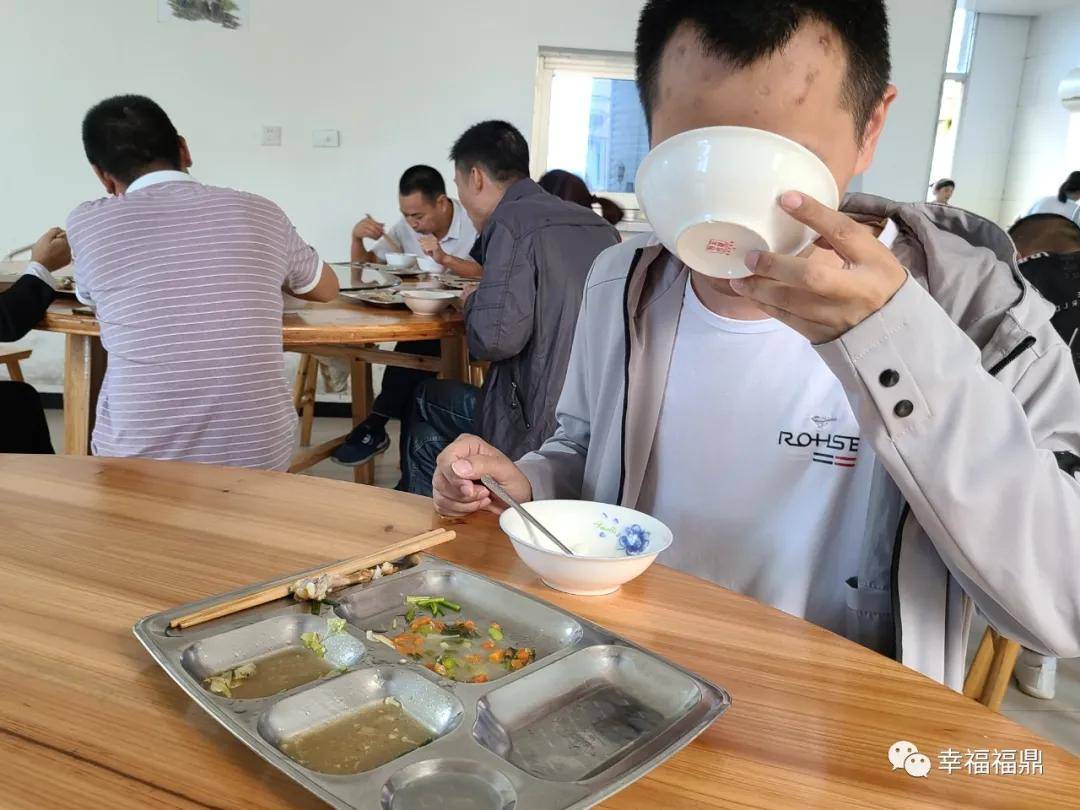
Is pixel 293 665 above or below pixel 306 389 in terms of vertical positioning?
above

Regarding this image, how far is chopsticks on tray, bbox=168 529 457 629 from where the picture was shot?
0.77m

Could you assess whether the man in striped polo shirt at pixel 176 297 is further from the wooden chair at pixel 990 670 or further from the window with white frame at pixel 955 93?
the window with white frame at pixel 955 93

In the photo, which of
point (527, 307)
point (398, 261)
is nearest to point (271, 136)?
point (398, 261)

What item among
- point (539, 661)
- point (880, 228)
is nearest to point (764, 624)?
point (539, 661)

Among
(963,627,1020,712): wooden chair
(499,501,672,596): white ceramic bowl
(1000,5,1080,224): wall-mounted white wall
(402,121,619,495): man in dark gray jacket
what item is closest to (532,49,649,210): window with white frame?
(402,121,619,495): man in dark gray jacket

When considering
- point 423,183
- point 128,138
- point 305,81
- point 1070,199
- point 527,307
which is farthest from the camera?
point 1070,199

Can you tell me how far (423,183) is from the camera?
4422 mm

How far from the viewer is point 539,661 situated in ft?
2.42

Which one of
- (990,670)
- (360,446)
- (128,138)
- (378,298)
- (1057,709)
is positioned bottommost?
(1057,709)

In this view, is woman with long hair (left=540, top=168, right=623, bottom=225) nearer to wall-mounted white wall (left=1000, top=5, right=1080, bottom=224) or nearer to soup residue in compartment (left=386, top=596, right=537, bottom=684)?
soup residue in compartment (left=386, top=596, right=537, bottom=684)

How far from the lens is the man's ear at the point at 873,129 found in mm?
934

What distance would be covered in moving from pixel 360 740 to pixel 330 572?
0.25m

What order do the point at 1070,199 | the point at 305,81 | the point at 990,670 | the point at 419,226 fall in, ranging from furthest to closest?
the point at 1070,199 < the point at 305,81 < the point at 419,226 < the point at 990,670

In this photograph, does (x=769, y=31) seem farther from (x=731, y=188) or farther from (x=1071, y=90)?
(x=1071, y=90)
